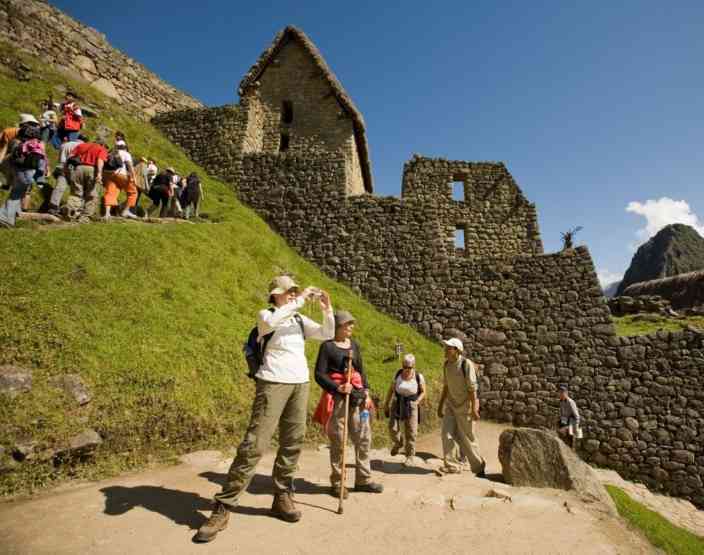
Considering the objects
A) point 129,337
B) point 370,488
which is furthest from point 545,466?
point 129,337

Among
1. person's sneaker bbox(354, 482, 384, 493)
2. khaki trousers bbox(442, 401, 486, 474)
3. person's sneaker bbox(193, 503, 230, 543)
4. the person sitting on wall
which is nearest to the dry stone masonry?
the person sitting on wall

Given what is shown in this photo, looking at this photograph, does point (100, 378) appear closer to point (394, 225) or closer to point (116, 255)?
point (116, 255)

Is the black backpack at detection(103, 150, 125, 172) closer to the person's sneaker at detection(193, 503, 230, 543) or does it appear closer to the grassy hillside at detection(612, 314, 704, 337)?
the person's sneaker at detection(193, 503, 230, 543)

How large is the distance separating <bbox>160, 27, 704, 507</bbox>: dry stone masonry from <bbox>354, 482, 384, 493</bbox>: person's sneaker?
9.36 metres

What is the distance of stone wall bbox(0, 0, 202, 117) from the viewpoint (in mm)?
17625

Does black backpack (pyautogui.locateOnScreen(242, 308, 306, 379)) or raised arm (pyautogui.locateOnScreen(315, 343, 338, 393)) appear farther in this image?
raised arm (pyautogui.locateOnScreen(315, 343, 338, 393))

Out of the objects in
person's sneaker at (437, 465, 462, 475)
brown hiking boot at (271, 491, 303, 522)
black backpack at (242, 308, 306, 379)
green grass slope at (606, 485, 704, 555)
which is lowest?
green grass slope at (606, 485, 704, 555)

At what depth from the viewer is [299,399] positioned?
452 centimetres

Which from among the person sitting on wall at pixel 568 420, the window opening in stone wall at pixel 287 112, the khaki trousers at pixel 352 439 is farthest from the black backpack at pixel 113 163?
the person sitting on wall at pixel 568 420

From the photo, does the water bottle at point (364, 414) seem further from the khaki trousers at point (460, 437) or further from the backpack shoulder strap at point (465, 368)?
the khaki trousers at point (460, 437)

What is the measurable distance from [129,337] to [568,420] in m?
12.3

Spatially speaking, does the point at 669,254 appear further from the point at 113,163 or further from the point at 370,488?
the point at 113,163

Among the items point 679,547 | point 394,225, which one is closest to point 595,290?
point 394,225

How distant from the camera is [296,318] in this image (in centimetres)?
479
